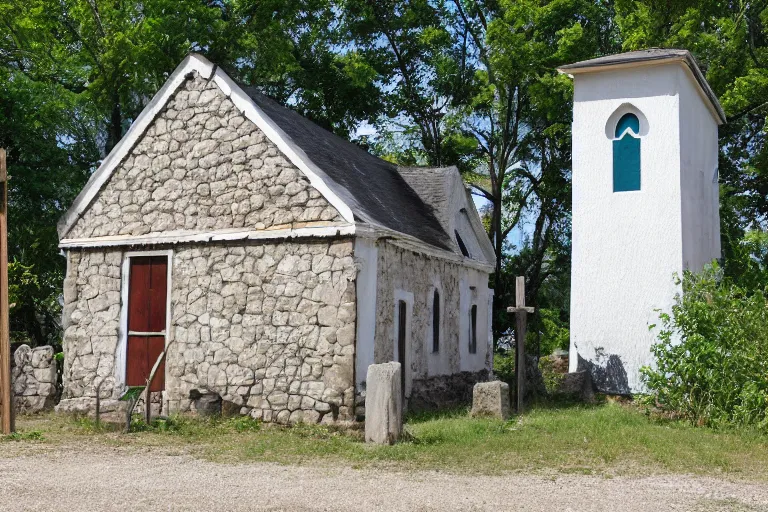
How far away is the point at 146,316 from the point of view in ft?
51.7

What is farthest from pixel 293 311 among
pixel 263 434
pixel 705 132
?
pixel 705 132

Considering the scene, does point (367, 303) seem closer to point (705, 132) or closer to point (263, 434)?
point (263, 434)

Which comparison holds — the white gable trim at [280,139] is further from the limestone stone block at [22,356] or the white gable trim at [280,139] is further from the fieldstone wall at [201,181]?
the limestone stone block at [22,356]

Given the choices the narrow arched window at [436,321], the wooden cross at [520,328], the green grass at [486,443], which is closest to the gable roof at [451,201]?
the narrow arched window at [436,321]

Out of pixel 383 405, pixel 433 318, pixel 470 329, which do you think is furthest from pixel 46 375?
pixel 470 329

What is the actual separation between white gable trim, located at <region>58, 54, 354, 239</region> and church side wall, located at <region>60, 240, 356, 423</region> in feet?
2.91

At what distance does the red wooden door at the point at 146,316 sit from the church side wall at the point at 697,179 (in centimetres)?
955

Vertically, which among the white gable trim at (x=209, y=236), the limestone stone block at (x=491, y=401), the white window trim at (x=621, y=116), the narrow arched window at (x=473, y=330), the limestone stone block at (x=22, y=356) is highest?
the white window trim at (x=621, y=116)

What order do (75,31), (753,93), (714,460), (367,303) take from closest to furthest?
(714,460) → (367,303) → (753,93) → (75,31)

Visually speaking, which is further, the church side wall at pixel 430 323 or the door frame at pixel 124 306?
the door frame at pixel 124 306

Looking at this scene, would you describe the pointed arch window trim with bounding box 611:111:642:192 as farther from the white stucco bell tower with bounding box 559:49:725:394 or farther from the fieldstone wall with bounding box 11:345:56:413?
the fieldstone wall with bounding box 11:345:56:413

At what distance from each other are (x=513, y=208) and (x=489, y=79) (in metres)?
5.42

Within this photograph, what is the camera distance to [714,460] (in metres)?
10.7

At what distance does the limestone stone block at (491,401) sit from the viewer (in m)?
14.4
